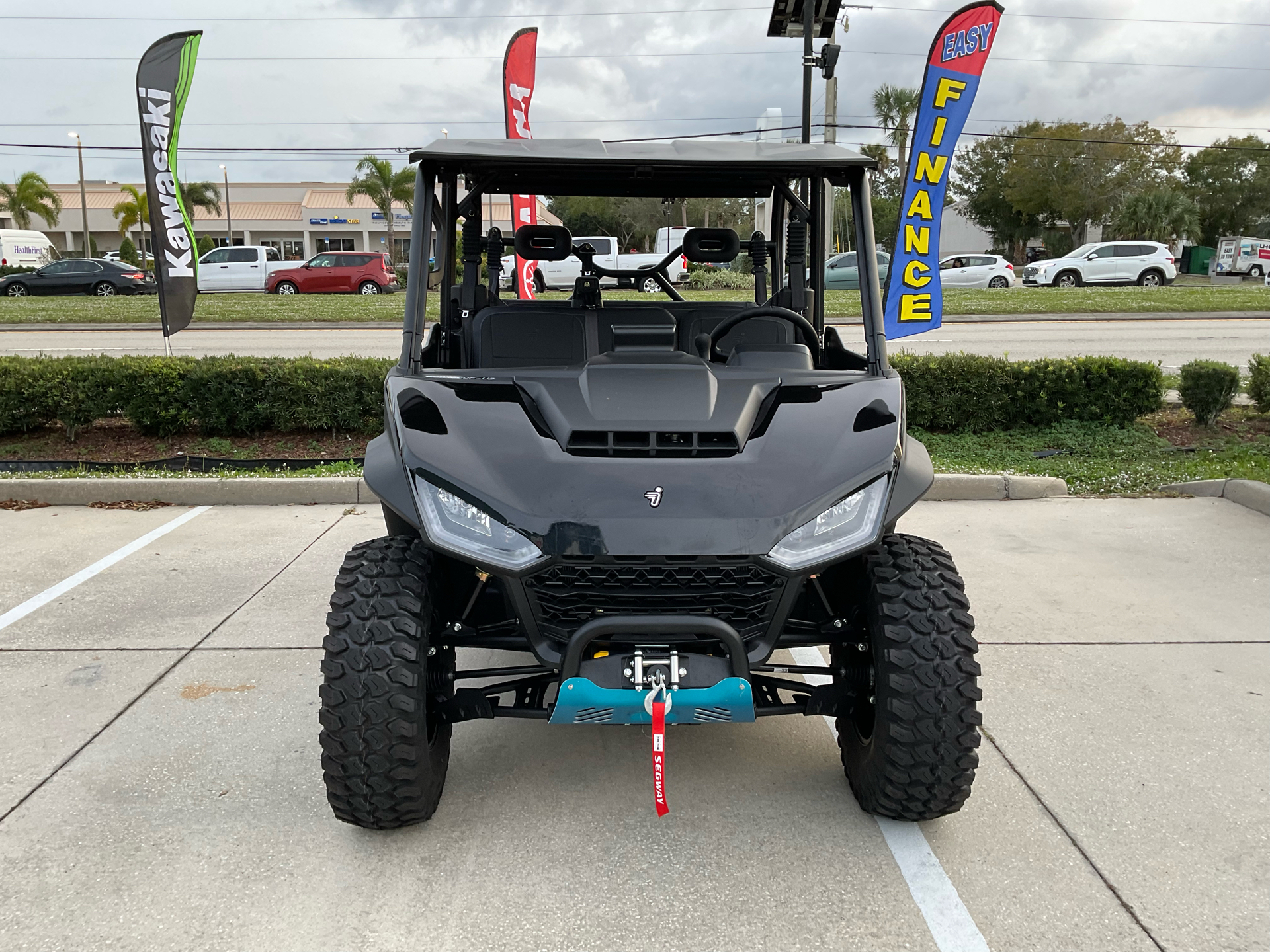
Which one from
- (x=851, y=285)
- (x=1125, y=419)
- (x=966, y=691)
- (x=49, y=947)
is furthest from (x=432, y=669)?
Answer: (x=851, y=285)

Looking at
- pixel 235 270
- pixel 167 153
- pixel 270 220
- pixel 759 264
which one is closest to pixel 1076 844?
pixel 759 264

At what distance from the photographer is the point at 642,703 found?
2404 millimetres

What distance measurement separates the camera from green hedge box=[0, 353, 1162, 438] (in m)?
7.46

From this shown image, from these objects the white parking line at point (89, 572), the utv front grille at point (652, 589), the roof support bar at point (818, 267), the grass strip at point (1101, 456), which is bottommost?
the white parking line at point (89, 572)

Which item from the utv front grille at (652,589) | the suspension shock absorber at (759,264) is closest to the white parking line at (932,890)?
the utv front grille at (652,589)

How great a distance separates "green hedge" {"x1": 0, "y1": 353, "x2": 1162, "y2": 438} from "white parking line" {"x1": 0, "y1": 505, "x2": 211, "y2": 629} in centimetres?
142

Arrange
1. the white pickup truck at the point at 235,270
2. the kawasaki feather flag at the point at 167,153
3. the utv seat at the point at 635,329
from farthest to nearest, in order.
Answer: the white pickup truck at the point at 235,270, the kawasaki feather flag at the point at 167,153, the utv seat at the point at 635,329

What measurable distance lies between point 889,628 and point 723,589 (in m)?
0.47

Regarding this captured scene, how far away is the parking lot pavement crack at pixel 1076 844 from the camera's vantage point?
7.78ft

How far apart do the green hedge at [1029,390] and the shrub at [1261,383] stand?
76 cm

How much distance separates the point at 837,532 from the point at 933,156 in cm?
592

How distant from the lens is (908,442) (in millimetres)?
2922

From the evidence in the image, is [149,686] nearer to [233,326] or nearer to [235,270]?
[233,326]

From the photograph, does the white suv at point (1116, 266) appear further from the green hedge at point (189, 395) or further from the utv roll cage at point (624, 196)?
the utv roll cage at point (624, 196)
